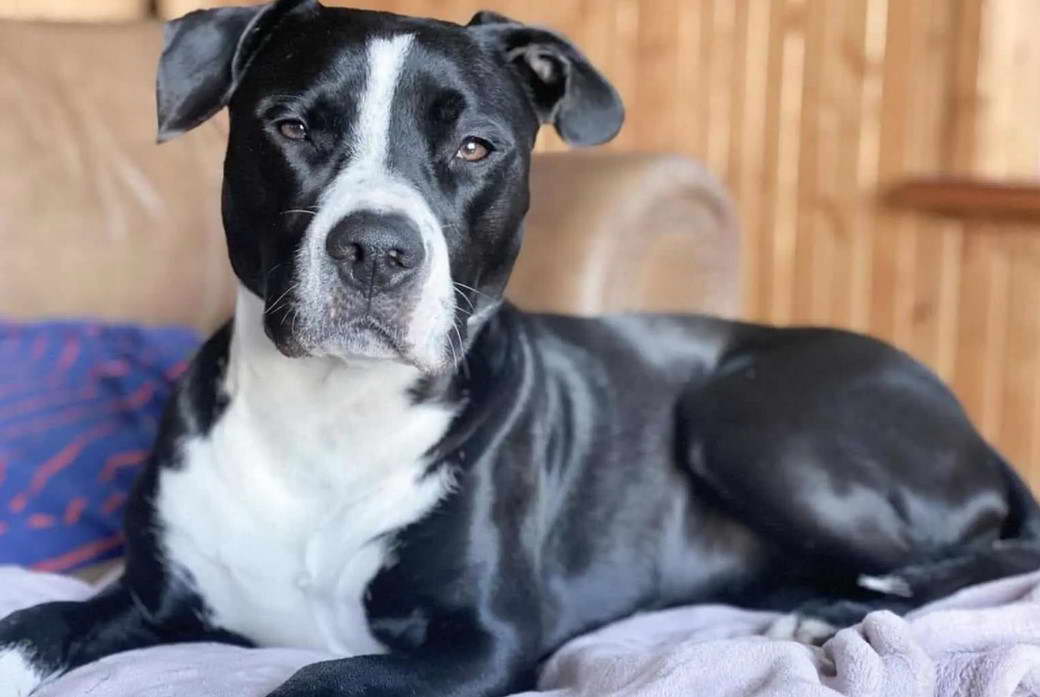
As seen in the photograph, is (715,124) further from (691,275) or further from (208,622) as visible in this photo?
(208,622)

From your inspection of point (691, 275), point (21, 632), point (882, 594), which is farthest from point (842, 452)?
point (21, 632)

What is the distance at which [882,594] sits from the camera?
1696 millimetres

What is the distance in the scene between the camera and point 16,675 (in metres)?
1.38

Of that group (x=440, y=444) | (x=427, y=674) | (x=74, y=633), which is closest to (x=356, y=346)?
(x=440, y=444)

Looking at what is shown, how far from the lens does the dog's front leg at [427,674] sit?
1.29 meters

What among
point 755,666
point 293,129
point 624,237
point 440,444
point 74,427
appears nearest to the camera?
point 755,666

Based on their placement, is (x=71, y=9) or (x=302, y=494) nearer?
(x=302, y=494)

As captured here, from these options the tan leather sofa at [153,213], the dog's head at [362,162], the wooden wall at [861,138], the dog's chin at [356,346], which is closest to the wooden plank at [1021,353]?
the wooden wall at [861,138]

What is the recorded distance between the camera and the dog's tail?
1674 millimetres

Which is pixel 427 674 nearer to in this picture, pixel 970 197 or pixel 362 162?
pixel 362 162

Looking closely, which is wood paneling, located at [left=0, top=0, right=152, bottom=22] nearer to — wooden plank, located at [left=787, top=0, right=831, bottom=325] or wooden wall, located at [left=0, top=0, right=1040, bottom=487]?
wooden wall, located at [left=0, top=0, right=1040, bottom=487]

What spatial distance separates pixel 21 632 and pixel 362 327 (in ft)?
1.65

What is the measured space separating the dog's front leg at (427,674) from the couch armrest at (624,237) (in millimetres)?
839

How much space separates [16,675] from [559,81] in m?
0.93
